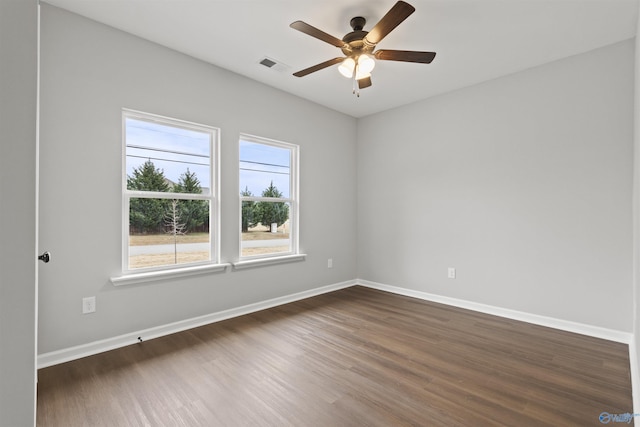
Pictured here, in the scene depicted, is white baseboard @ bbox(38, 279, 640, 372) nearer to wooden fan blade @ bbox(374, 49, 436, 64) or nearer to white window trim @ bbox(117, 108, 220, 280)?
white window trim @ bbox(117, 108, 220, 280)

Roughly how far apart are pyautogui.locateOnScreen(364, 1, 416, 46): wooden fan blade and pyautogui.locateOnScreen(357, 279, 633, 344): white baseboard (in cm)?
319

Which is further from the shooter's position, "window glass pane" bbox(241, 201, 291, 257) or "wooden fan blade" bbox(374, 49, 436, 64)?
"window glass pane" bbox(241, 201, 291, 257)

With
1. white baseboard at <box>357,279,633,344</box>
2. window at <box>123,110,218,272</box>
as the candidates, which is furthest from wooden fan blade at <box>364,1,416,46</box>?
white baseboard at <box>357,279,633,344</box>

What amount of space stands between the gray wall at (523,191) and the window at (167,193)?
264 centimetres

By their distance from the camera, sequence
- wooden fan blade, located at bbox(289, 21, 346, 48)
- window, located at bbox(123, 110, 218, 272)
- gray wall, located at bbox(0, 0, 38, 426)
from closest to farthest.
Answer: gray wall, located at bbox(0, 0, 38, 426)
wooden fan blade, located at bbox(289, 21, 346, 48)
window, located at bbox(123, 110, 218, 272)

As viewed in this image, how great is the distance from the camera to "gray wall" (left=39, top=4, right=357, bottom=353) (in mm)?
2303

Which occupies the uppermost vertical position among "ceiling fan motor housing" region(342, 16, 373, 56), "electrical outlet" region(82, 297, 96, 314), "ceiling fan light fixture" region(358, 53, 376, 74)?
"ceiling fan motor housing" region(342, 16, 373, 56)

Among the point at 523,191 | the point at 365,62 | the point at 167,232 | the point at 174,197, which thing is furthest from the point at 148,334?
the point at 523,191

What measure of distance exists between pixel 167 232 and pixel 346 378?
2.18m

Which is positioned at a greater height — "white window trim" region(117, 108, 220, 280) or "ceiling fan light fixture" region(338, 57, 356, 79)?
"ceiling fan light fixture" region(338, 57, 356, 79)

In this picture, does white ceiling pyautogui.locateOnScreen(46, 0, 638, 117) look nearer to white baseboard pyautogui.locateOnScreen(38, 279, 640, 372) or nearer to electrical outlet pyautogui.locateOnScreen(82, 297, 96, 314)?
electrical outlet pyautogui.locateOnScreen(82, 297, 96, 314)

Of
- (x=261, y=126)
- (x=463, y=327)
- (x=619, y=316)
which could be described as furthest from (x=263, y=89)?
(x=619, y=316)

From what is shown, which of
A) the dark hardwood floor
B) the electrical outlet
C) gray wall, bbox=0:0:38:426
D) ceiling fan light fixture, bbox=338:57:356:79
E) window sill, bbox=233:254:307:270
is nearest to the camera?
gray wall, bbox=0:0:38:426

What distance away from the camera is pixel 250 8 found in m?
2.36
